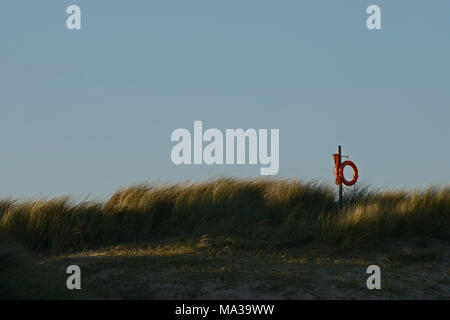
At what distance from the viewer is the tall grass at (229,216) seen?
34.8 feet

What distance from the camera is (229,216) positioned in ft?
38.0

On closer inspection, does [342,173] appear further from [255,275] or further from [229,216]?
[255,275]

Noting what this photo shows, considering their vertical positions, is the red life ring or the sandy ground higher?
the red life ring

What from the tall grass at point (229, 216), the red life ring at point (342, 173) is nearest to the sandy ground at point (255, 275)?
the tall grass at point (229, 216)

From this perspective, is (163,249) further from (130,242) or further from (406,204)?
(406,204)

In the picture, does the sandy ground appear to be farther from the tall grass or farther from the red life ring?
the red life ring

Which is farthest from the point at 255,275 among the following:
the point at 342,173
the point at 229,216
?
the point at 342,173

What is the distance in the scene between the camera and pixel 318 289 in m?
6.75

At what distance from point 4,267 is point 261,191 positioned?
732 cm

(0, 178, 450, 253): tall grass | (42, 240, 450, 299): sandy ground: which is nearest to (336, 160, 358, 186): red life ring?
(0, 178, 450, 253): tall grass

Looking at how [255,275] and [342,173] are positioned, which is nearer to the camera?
[255,275]

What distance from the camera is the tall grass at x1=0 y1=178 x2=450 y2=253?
10.6 metres

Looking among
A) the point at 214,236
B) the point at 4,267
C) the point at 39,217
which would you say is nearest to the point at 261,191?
the point at 214,236

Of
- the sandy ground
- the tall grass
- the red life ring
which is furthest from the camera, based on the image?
the red life ring
